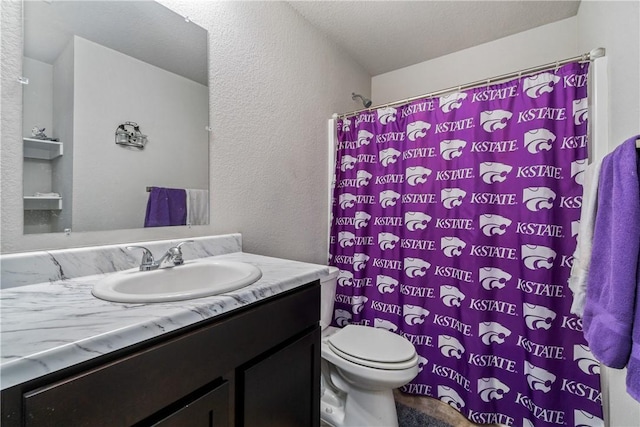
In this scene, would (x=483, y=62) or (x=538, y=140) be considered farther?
(x=483, y=62)

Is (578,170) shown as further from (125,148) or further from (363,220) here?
(125,148)

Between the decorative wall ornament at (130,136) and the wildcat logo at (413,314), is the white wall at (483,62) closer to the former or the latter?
the wildcat logo at (413,314)

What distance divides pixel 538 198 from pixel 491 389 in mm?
995

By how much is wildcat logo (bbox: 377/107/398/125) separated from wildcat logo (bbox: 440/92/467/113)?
0.29m

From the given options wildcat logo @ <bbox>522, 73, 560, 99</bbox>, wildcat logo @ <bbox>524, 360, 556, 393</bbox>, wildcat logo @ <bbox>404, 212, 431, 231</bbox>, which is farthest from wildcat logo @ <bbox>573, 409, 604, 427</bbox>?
wildcat logo @ <bbox>522, 73, 560, 99</bbox>

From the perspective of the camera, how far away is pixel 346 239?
1.91m

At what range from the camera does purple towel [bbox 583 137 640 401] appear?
674 millimetres

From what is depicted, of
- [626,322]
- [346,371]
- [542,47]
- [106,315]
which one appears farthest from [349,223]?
[542,47]

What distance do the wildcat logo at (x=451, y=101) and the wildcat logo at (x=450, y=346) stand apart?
1.27 metres

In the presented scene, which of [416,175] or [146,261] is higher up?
[416,175]

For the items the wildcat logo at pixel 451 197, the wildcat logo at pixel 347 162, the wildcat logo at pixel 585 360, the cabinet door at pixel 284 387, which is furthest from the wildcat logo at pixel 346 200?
the wildcat logo at pixel 585 360

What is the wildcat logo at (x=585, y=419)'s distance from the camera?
1.16 m

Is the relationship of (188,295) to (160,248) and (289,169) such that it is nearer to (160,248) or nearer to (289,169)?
(160,248)

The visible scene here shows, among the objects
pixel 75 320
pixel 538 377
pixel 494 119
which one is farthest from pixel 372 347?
pixel 494 119
